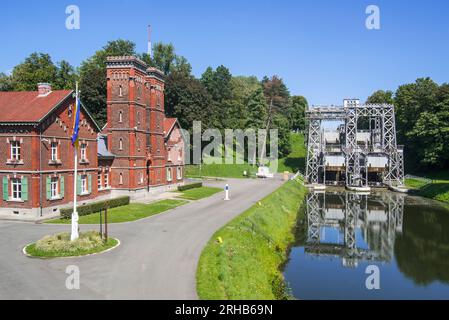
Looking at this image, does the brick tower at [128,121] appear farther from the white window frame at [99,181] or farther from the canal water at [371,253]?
the canal water at [371,253]

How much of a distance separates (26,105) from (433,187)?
55.5 metres

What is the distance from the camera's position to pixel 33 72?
63.7m

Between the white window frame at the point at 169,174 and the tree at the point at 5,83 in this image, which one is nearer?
the white window frame at the point at 169,174

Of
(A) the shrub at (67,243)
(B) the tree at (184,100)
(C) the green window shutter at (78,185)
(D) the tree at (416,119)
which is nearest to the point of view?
(A) the shrub at (67,243)

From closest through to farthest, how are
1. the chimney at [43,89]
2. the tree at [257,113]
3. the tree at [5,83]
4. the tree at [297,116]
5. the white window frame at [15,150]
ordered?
the white window frame at [15,150] → the chimney at [43,89] → the tree at [5,83] → the tree at [257,113] → the tree at [297,116]

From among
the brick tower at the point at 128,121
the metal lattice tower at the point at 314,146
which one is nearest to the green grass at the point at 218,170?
the metal lattice tower at the point at 314,146

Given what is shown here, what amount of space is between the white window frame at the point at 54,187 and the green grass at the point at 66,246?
10.8m

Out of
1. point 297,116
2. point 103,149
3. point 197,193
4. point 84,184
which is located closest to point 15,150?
point 84,184

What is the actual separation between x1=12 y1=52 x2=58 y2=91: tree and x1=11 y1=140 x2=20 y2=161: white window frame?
32.9 meters

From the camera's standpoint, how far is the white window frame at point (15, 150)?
1266 inches

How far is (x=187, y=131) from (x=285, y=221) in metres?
41.1
